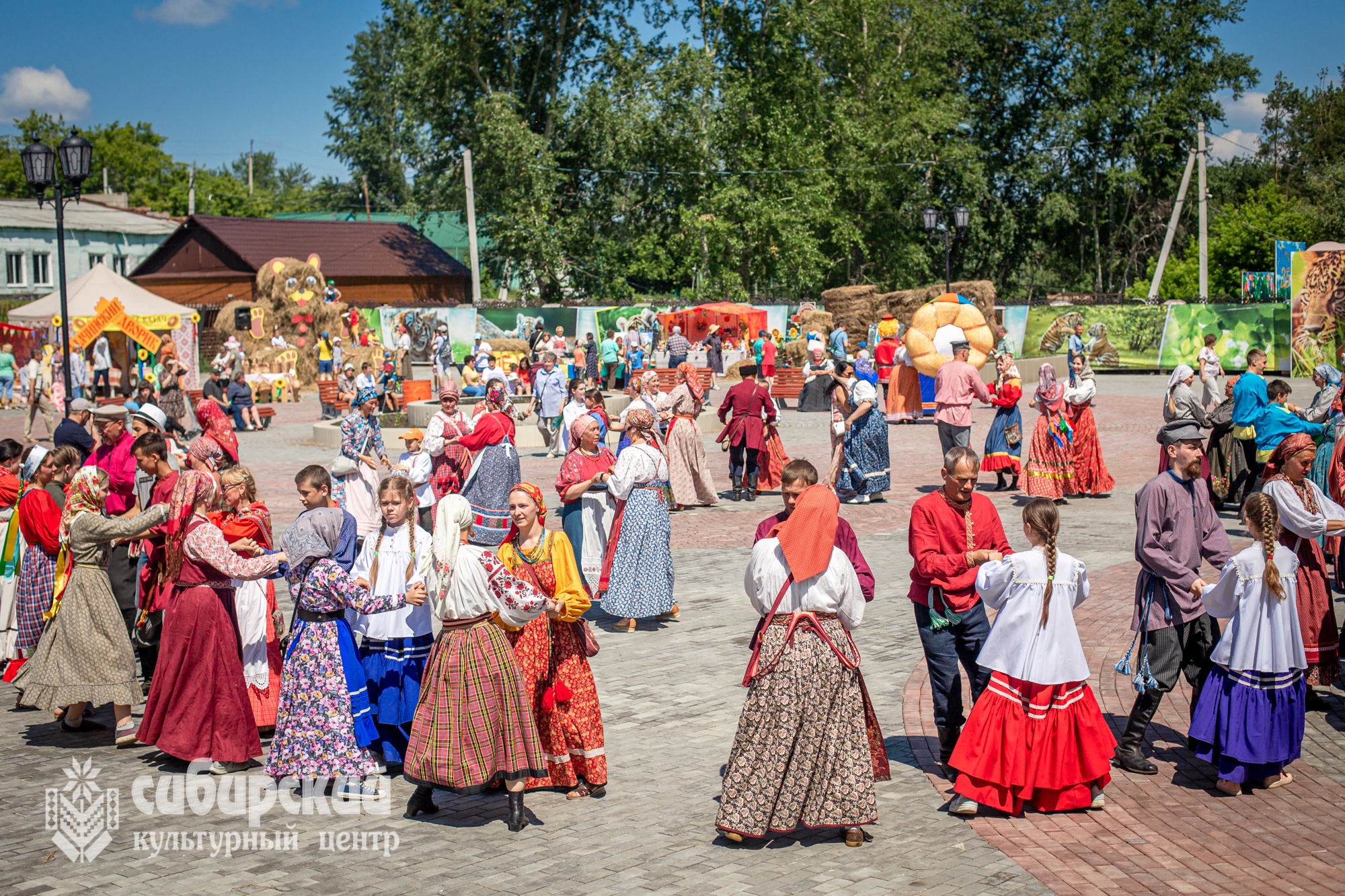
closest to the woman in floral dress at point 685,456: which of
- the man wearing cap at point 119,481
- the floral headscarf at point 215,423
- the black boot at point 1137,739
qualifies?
the floral headscarf at point 215,423

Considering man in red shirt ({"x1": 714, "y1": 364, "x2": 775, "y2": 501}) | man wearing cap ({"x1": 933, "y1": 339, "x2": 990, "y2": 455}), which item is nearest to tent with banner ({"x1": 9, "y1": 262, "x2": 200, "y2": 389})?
man in red shirt ({"x1": 714, "y1": 364, "x2": 775, "y2": 501})

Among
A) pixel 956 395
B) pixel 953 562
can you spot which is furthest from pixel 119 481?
pixel 956 395

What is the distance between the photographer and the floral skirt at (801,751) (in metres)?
5.27

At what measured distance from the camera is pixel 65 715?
717 centimetres

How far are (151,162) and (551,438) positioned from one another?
217 feet

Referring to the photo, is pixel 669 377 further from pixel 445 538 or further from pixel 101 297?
pixel 445 538

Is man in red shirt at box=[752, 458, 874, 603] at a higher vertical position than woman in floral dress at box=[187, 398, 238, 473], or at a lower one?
lower

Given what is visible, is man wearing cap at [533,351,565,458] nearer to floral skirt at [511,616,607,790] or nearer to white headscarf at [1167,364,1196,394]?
white headscarf at [1167,364,1196,394]

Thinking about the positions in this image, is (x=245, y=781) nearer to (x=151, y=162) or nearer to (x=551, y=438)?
(x=551, y=438)

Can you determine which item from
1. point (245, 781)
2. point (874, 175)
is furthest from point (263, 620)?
point (874, 175)

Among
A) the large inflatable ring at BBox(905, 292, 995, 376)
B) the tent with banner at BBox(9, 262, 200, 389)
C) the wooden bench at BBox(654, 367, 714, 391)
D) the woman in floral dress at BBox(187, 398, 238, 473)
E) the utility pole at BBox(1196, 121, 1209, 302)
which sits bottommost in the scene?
the woman in floral dress at BBox(187, 398, 238, 473)

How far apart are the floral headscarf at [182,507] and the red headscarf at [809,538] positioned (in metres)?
3.16

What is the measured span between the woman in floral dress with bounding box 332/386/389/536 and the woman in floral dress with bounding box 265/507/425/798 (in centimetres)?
212

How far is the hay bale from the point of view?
36.9 m
